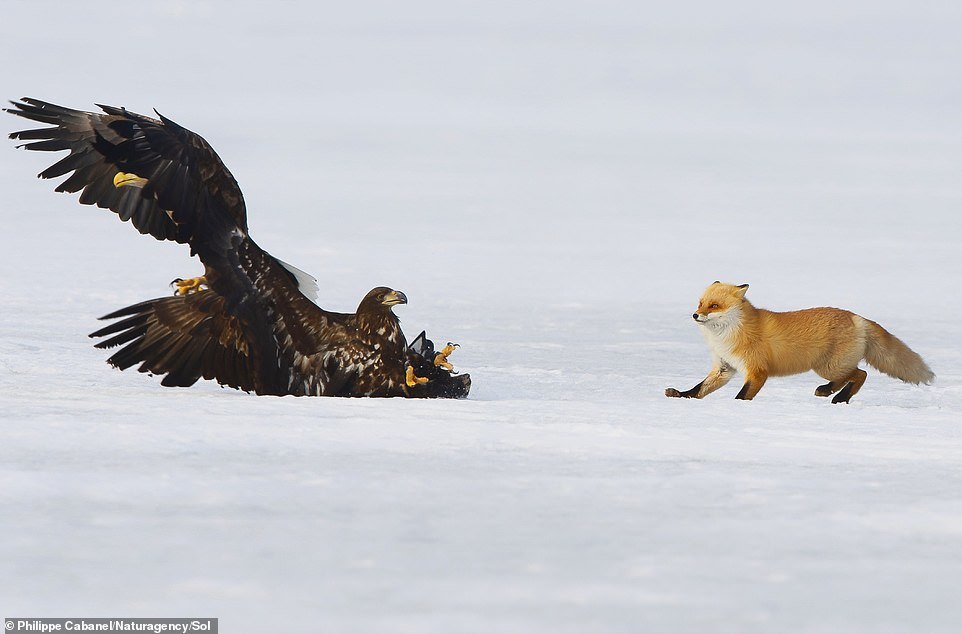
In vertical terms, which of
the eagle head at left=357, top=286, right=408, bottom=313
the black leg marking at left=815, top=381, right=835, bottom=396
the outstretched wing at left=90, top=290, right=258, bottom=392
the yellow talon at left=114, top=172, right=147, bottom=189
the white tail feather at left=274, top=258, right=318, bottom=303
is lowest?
the black leg marking at left=815, top=381, right=835, bottom=396

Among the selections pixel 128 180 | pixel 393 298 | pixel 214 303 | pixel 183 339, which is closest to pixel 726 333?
pixel 393 298

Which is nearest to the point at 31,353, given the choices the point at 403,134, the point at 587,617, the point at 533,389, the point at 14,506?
the point at 533,389

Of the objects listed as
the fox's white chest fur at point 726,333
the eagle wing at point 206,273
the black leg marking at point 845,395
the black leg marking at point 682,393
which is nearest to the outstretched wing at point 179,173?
the eagle wing at point 206,273

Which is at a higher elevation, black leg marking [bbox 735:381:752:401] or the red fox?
the red fox

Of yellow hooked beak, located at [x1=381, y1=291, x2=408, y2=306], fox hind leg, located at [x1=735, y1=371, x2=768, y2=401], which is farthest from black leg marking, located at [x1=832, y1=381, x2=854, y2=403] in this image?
yellow hooked beak, located at [x1=381, y1=291, x2=408, y2=306]

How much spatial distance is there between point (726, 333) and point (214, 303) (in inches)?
111

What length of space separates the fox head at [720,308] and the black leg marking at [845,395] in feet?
2.21

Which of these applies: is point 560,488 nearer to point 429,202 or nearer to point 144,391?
point 144,391

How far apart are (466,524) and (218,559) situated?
700mm

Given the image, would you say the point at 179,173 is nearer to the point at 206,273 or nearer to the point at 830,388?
the point at 206,273

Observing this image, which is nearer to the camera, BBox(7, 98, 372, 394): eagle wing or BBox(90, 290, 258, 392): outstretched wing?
BBox(7, 98, 372, 394): eagle wing

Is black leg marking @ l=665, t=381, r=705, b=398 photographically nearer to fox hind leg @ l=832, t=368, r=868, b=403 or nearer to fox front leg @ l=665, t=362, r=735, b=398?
fox front leg @ l=665, t=362, r=735, b=398

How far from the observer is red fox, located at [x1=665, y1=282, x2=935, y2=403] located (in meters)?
7.45

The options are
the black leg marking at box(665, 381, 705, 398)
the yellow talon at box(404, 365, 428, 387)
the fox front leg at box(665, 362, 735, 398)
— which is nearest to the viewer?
the yellow talon at box(404, 365, 428, 387)
